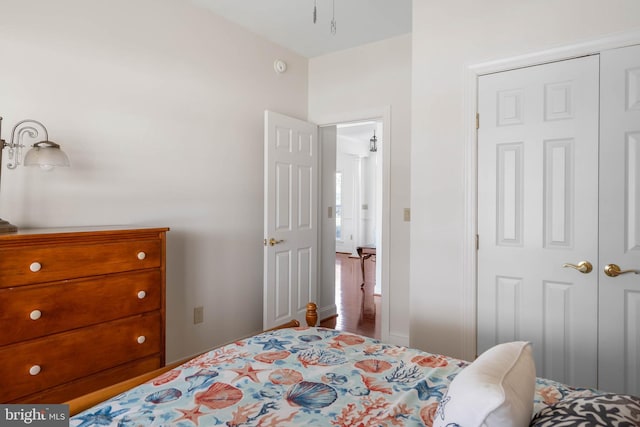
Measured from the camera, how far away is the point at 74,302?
1.87 m

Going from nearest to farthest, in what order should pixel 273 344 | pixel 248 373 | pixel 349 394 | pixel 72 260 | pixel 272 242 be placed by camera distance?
pixel 349 394, pixel 248 373, pixel 273 344, pixel 72 260, pixel 272 242

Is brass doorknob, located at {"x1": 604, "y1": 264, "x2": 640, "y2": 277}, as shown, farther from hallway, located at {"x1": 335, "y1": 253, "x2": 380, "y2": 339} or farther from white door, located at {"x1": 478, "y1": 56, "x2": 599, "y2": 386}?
hallway, located at {"x1": 335, "y1": 253, "x2": 380, "y2": 339}

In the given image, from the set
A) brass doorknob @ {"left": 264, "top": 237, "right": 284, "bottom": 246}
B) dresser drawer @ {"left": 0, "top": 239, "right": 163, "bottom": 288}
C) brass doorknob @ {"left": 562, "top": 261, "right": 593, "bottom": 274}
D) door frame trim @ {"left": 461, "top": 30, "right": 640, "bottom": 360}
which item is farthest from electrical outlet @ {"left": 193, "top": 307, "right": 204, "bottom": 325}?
brass doorknob @ {"left": 562, "top": 261, "right": 593, "bottom": 274}

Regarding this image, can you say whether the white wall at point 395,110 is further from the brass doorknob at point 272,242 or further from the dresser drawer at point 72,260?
the dresser drawer at point 72,260

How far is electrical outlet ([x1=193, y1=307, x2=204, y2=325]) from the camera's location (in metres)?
3.05

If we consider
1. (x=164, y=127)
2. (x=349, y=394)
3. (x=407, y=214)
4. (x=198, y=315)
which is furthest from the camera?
(x=407, y=214)

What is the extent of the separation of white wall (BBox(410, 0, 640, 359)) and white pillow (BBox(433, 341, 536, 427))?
143 cm

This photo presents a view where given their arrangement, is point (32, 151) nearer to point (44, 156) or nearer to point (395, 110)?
point (44, 156)

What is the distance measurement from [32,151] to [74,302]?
2.67ft

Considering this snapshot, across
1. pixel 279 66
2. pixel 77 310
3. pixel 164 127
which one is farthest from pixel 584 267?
pixel 279 66

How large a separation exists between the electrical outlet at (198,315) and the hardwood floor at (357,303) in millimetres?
1456

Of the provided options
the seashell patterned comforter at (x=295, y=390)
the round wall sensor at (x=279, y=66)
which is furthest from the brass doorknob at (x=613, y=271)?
the round wall sensor at (x=279, y=66)

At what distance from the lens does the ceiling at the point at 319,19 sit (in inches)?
116

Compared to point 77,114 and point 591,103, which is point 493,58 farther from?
point 77,114
